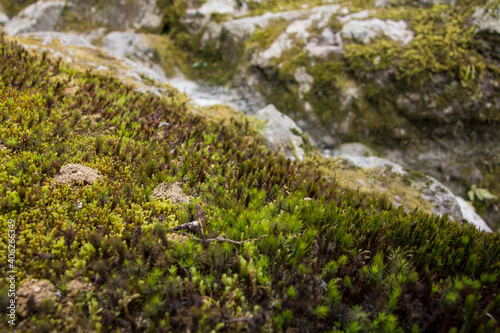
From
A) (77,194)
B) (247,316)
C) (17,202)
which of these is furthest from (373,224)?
(17,202)

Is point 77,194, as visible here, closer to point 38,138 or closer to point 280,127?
point 38,138

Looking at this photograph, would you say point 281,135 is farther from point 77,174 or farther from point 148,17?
point 148,17

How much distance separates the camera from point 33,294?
274 cm

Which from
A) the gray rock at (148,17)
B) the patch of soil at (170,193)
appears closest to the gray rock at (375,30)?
the gray rock at (148,17)

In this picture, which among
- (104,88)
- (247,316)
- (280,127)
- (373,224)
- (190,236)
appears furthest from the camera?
(280,127)

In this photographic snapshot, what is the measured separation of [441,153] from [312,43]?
20.5 feet

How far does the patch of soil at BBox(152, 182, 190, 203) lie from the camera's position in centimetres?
432

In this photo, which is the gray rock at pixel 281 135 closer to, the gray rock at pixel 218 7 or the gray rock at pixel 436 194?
the gray rock at pixel 436 194

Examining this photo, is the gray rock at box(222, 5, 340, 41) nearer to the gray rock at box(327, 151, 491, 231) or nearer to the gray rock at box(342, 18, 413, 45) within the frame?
the gray rock at box(342, 18, 413, 45)

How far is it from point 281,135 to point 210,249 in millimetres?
5633

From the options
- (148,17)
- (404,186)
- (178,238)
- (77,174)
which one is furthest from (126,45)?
(178,238)

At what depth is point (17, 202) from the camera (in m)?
3.47

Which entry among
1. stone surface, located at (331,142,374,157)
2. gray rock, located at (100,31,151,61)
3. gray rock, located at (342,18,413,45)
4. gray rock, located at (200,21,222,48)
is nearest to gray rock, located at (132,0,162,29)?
gray rock, located at (100,31,151,61)

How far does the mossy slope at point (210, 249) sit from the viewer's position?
2.80 metres
